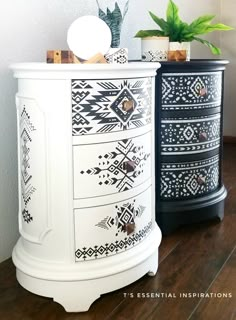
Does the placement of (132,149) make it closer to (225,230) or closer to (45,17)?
(45,17)

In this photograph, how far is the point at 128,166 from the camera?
139cm

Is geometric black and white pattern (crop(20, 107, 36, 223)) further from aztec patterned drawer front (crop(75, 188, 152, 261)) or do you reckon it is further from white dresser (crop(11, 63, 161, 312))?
aztec patterned drawer front (crop(75, 188, 152, 261))

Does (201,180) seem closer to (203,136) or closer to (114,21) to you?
(203,136)

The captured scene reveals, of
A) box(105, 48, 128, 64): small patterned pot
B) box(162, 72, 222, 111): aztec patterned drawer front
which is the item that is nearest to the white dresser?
box(105, 48, 128, 64): small patterned pot

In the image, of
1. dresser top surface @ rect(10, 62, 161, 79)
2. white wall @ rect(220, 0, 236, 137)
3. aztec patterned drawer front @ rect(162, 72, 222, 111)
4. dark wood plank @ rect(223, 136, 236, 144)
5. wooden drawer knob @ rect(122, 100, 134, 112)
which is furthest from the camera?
dark wood plank @ rect(223, 136, 236, 144)

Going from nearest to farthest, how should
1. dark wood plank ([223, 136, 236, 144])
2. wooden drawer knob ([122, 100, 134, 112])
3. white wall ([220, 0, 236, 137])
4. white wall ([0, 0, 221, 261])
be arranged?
wooden drawer knob ([122, 100, 134, 112]) → white wall ([0, 0, 221, 261]) → white wall ([220, 0, 236, 137]) → dark wood plank ([223, 136, 236, 144])

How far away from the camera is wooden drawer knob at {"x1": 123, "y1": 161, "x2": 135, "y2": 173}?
138cm

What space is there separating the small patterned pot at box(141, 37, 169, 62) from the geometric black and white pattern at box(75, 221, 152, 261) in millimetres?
793

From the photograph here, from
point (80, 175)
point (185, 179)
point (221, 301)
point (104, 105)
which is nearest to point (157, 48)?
point (185, 179)

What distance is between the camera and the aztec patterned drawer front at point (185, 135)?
6.04 feet

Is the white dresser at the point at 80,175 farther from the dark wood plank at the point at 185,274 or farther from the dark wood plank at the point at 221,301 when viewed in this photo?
the dark wood plank at the point at 221,301

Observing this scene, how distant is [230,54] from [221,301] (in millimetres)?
2838

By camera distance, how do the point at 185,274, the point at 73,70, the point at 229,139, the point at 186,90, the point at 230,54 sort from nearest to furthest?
the point at 73,70 < the point at 185,274 < the point at 186,90 < the point at 230,54 < the point at 229,139

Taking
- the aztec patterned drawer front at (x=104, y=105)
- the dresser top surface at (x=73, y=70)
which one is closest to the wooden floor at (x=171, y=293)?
the aztec patterned drawer front at (x=104, y=105)
